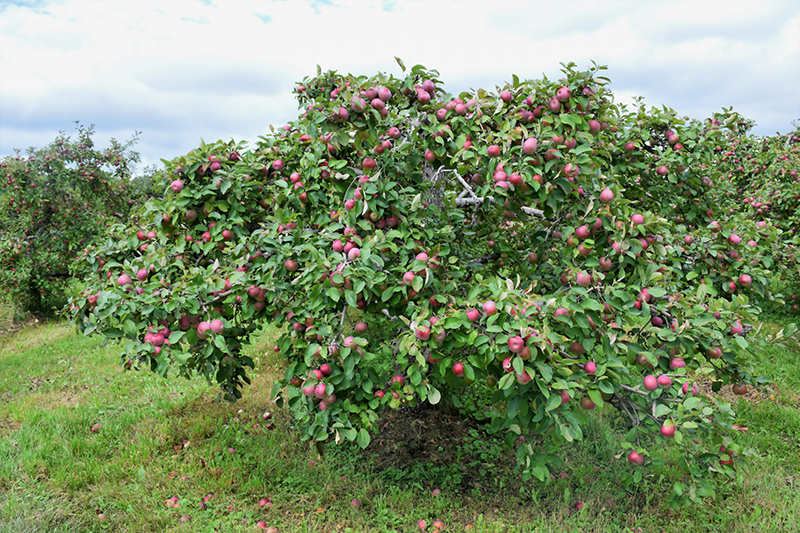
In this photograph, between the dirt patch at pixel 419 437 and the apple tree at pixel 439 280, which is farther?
the dirt patch at pixel 419 437

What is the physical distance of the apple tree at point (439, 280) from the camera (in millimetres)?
2850

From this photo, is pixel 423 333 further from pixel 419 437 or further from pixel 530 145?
pixel 419 437

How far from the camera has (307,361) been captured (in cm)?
285

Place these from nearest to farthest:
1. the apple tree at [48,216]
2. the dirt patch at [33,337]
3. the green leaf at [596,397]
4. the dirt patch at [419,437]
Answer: the green leaf at [596,397] → the dirt patch at [419,437] → the dirt patch at [33,337] → the apple tree at [48,216]

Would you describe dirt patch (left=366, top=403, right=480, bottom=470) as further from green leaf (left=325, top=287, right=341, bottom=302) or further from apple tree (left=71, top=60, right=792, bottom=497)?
green leaf (left=325, top=287, right=341, bottom=302)

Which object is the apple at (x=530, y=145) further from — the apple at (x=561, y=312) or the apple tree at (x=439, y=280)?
the apple at (x=561, y=312)

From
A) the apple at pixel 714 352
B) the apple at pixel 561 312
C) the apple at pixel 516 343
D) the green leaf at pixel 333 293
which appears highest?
the green leaf at pixel 333 293

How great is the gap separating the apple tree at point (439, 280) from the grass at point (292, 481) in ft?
2.62

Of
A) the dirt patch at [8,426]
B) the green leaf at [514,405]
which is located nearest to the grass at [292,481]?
the dirt patch at [8,426]

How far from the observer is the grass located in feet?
11.9

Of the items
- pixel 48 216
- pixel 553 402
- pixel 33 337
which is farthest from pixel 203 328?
pixel 48 216

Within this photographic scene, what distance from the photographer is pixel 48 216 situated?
32.9 ft

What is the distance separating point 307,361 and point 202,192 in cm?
159

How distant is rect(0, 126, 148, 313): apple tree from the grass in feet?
16.5
